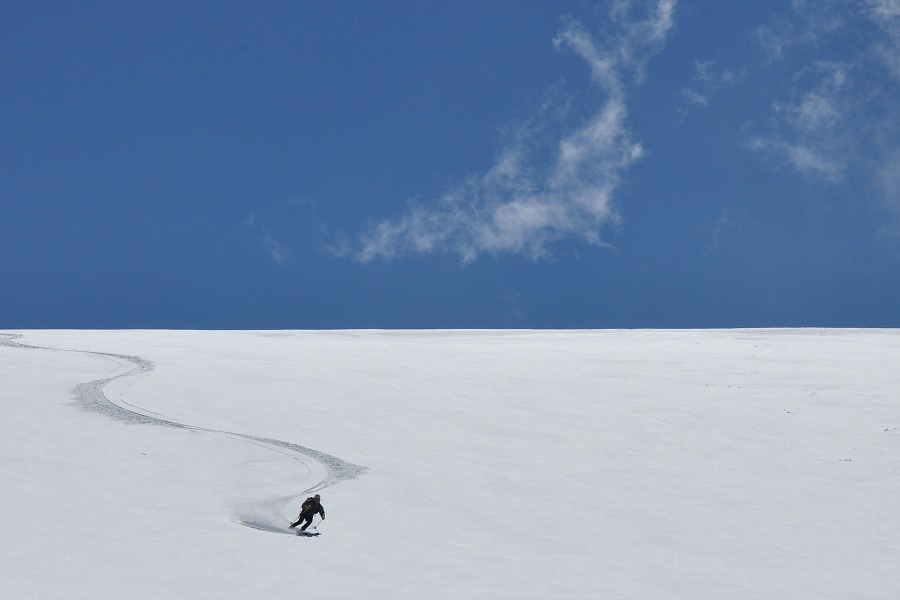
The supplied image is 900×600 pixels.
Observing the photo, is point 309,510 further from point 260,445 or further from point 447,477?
point 260,445

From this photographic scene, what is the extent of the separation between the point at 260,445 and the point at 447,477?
3.54 m

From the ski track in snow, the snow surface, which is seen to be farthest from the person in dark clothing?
the snow surface

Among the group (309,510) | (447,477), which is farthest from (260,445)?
(309,510)

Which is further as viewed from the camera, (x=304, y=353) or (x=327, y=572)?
(x=304, y=353)

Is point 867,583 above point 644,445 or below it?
below

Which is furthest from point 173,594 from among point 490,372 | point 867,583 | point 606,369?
point 606,369

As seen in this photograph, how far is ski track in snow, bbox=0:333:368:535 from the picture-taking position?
1177cm

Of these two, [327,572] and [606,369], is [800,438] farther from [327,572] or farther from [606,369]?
[327,572]

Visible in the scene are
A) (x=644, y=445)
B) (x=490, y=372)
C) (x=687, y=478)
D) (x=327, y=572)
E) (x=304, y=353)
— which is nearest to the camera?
(x=327, y=572)

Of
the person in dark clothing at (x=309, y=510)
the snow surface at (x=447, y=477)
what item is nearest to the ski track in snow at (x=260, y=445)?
the snow surface at (x=447, y=477)

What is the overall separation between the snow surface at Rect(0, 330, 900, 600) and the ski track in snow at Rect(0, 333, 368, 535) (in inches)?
2.5

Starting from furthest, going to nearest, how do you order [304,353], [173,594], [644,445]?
[304,353] < [644,445] < [173,594]

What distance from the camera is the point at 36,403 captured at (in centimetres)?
1797

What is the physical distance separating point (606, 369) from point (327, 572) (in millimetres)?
17188
